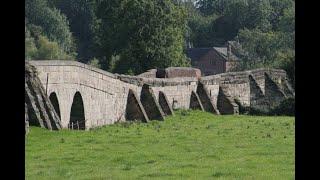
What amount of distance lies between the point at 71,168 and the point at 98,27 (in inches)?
1617

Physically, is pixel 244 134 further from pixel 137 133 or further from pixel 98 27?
pixel 98 27

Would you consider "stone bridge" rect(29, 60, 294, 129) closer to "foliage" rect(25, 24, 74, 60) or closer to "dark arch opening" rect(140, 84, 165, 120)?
"dark arch opening" rect(140, 84, 165, 120)

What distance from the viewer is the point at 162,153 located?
530 inches

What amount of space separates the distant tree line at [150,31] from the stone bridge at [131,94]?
3899mm

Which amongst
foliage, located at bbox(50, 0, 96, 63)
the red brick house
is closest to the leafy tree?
foliage, located at bbox(50, 0, 96, 63)

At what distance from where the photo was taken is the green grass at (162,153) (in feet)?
34.7

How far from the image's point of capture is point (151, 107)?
25.2 meters

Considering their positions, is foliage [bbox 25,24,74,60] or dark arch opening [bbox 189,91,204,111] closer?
dark arch opening [bbox 189,91,204,111]

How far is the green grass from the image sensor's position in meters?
10.6

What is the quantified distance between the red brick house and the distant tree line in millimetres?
1463

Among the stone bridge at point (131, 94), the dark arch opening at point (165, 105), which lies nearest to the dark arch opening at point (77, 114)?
the stone bridge at point (131, 94)

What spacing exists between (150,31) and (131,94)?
23.7 m

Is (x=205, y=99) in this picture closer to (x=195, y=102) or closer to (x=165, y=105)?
(x=195, y=102)

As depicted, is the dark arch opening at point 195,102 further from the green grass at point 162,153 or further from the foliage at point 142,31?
the foliage at point 142,31
